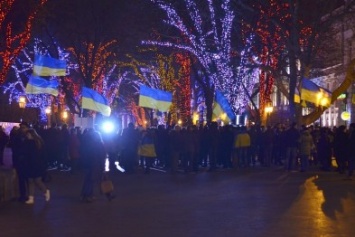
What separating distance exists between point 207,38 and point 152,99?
8523mm

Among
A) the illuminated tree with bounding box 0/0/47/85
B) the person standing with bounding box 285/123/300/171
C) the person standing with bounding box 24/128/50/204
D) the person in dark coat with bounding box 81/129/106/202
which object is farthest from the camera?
the illuminated tree with bounding box 0/0/47/85

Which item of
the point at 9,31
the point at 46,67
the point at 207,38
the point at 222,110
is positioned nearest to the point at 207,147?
the point at 222,110

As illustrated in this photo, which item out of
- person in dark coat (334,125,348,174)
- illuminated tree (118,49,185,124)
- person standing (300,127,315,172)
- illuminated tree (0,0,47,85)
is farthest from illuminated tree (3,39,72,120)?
person in dark coat (334,125,348,174)

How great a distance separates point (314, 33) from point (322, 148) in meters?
5.47

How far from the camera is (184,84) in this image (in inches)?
2048

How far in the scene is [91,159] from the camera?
1623 centimetres

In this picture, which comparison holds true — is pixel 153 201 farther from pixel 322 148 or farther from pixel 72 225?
pixel 322 148

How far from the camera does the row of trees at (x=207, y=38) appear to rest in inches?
1225

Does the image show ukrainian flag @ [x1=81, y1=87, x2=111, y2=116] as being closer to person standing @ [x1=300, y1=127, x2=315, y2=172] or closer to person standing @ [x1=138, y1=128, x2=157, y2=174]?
person standing @ [x1=138, y1=128, x2=157, y2=174]

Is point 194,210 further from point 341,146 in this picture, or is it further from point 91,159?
point 341,146

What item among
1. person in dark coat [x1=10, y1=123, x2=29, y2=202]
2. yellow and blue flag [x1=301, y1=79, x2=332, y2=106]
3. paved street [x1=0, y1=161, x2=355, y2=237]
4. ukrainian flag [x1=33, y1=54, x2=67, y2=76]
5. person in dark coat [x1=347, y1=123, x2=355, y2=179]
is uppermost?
ukrainian flag [x1=33, y1=54, x2=67, y2=76]

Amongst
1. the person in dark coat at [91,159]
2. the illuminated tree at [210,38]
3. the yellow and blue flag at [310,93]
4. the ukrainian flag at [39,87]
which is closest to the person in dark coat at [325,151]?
the yellow and blue flag at [310,93]

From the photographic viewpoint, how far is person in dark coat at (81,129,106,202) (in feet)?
53.2

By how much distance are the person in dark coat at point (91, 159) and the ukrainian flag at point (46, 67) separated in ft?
42.0
